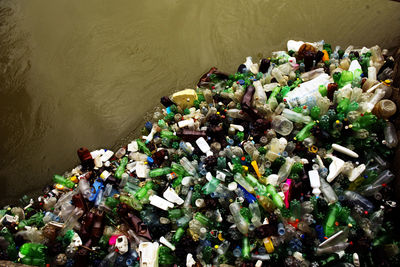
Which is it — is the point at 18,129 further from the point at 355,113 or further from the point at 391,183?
the point at 391,183

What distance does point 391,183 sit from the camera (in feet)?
8.64

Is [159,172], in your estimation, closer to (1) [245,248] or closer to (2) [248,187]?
(2) [248,187]

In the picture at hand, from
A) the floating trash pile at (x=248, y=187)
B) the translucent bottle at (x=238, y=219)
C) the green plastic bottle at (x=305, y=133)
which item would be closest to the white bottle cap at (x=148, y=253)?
the floating trash pile at (x=248, y=187)

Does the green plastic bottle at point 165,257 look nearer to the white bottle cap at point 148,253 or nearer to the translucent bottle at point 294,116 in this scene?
the white bottle cap at point 148,253

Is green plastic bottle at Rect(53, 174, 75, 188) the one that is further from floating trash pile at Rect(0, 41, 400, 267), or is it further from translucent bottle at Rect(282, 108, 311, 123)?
translucent bottle at Rect(282, 108, 311, 123)

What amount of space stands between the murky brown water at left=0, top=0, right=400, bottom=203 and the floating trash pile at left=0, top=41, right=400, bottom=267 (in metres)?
0.54

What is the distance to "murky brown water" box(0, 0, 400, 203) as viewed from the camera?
399cm

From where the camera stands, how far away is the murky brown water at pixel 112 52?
3.99m

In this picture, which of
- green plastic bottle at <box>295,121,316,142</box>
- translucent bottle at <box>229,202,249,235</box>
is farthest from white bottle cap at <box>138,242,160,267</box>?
green plastic bottle at <box>295,121,316,142</box>

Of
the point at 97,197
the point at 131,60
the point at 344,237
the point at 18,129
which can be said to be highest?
the point at 131,60

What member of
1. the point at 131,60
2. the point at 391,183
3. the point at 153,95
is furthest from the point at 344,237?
the point at 131,60

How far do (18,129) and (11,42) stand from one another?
1425 mm

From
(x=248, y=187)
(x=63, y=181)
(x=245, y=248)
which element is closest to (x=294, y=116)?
(x=248, y=187)

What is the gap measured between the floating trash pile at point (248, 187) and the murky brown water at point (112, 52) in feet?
1.78
